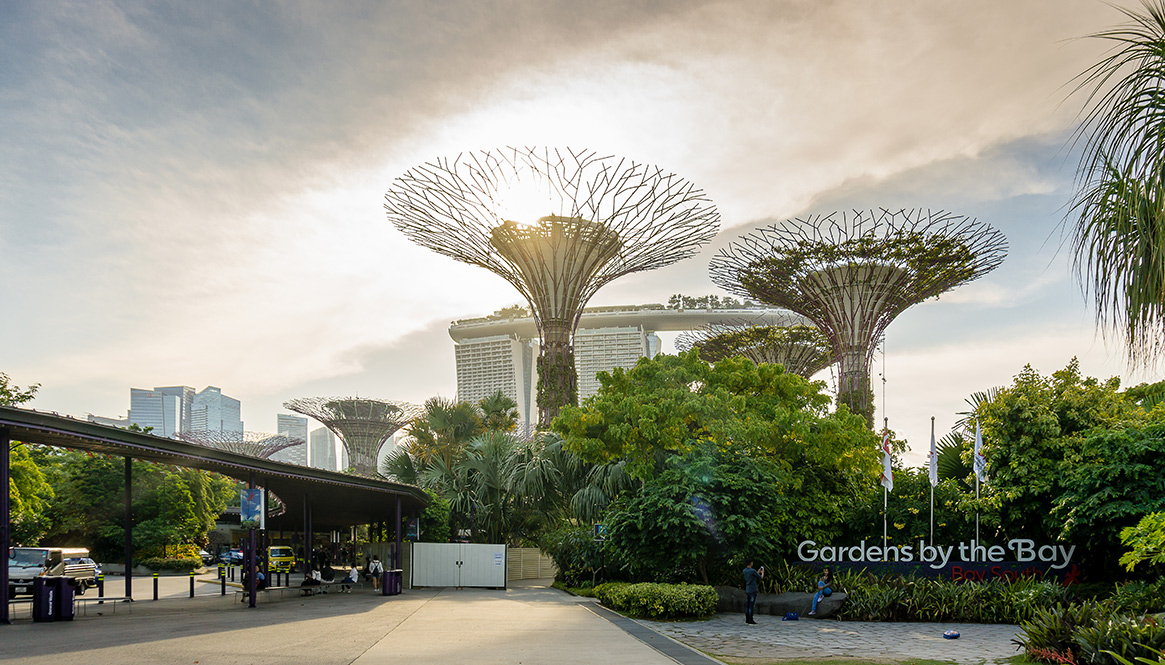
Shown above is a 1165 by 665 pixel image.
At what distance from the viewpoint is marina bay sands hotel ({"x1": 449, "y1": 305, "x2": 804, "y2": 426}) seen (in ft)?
510

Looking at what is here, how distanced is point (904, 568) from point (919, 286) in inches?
992

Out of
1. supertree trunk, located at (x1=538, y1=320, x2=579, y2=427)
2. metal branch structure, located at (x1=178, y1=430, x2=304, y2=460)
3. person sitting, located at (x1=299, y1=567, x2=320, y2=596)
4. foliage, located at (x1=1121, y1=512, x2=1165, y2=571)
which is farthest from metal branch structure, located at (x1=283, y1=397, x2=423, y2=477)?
foliage, located at (x1=1121, y1=512, x2=1165, y2=571)

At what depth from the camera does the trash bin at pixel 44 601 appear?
16953 mm

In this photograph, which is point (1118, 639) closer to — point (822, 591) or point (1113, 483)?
point (1113, 483)

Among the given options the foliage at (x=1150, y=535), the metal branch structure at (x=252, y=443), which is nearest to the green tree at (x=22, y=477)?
the foliage at (x=1150, y=535)

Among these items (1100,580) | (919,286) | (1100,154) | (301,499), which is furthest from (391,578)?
(919,286)

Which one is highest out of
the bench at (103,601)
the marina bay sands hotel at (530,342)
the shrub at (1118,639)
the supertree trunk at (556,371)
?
the marina bay sands hotel at (530,342)

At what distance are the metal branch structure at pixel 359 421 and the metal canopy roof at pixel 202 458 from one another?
137 feet

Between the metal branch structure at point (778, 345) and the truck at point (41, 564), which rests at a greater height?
the metal branch structure at point (778, 345)

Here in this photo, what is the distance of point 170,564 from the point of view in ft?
157

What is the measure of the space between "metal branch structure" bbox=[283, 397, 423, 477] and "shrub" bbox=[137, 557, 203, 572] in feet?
96.7

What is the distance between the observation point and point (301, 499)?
3747 cm

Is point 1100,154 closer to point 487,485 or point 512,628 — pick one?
point 512,628

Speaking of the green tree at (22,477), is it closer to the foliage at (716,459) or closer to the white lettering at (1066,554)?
the foliage at (716,459)
